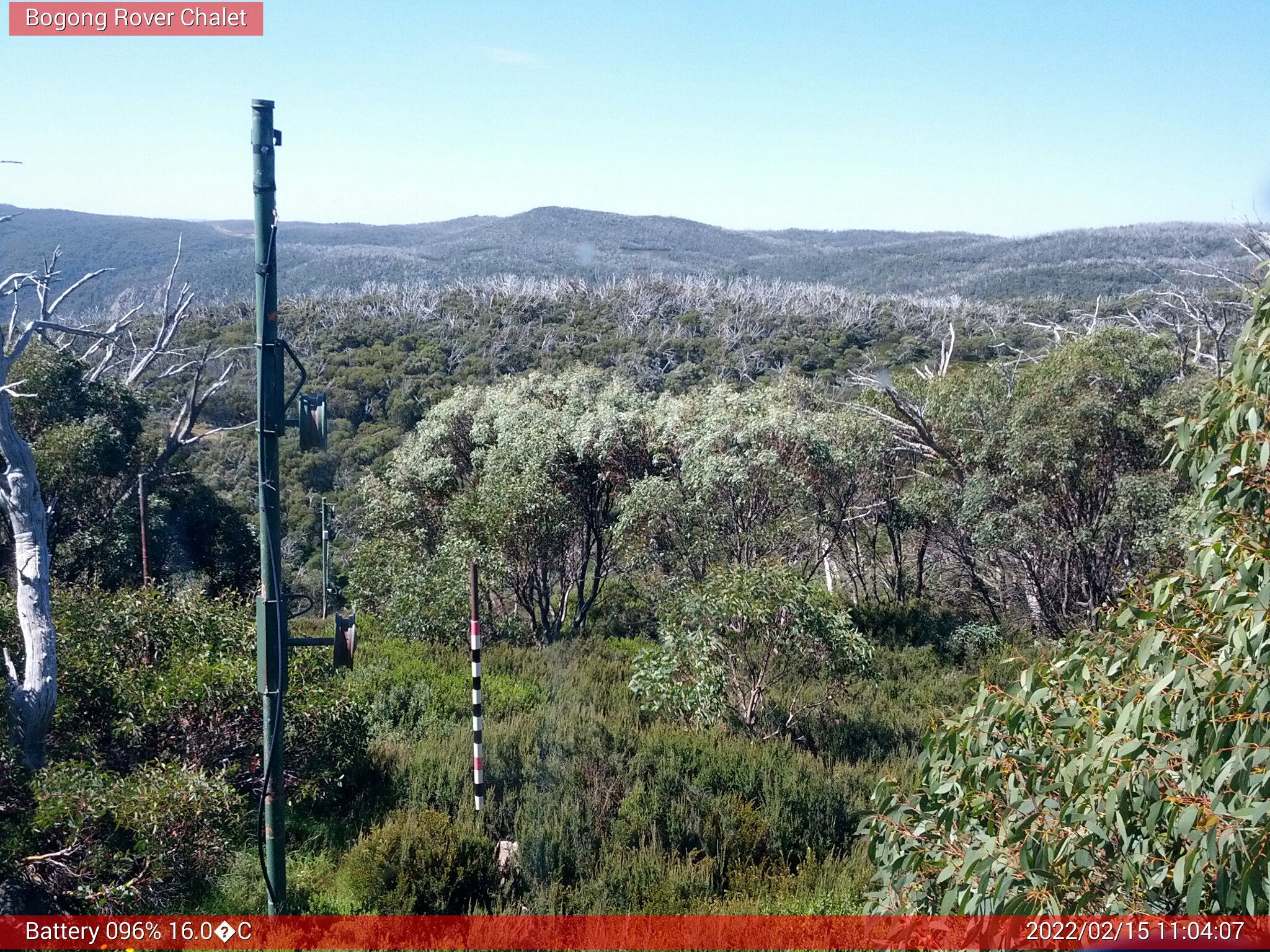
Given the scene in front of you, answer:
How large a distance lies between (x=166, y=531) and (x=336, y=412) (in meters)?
10.4

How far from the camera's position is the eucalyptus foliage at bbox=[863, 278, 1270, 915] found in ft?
7.94

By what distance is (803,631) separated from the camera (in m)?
8.40

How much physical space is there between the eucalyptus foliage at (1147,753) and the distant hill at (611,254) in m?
23.2

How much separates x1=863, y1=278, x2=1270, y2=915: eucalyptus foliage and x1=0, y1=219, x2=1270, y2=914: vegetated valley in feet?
0.04

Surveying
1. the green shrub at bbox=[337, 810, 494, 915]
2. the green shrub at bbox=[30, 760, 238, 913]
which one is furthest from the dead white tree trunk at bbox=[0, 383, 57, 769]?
the green shrub at bbox=[337, 810, 494, 915]

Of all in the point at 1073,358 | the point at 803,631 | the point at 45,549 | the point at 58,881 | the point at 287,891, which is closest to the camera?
the point at 58,881

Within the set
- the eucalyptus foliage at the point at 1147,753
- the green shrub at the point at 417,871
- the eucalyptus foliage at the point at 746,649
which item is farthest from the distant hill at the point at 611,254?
the eucalyptus foliage at the point at 1147,753

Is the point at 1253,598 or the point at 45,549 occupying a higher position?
the point at 1253,598

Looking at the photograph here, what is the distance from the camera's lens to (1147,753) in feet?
8.89

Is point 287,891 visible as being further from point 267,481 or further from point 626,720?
point 626,720

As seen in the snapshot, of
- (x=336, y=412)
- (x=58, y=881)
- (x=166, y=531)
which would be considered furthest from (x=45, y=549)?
(x=336, y=412)

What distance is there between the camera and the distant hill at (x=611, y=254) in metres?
31.7

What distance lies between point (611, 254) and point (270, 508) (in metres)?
35.6

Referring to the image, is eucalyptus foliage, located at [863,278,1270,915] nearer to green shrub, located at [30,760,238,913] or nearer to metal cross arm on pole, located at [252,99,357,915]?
metal cross arm on pole, located at [252,99,357,915]
